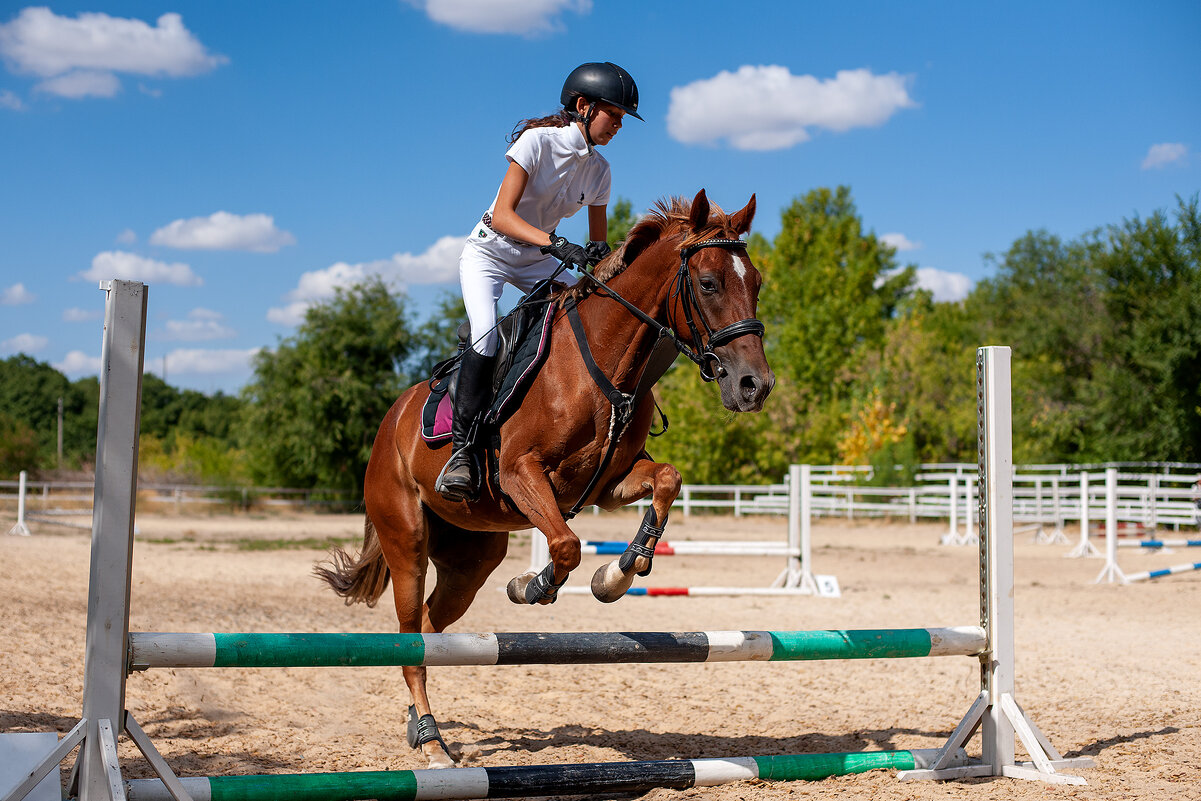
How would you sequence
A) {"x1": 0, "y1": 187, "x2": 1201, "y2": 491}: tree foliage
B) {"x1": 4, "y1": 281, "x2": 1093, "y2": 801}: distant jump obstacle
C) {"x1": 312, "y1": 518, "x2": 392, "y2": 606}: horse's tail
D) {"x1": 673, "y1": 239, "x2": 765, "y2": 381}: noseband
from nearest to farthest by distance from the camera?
{"x1": 4, "y1": 281, "x2": 1093, "y2": 801}: distant jump obstacle, {"x1": 673, "y1": 239, "x2": 765, "y2": 381}: noseband, {"x1": 312, "y1": 518, "x2": 392, "y2": 606}: horse's tail, {"x1": 0, "y1": 187, "x2": 1201, "y2": 491}: tree foliage

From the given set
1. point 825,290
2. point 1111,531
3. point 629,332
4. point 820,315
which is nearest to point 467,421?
point 629,332

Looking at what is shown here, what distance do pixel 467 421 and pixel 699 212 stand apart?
1.40 metres

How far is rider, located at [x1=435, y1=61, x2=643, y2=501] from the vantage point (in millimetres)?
4227

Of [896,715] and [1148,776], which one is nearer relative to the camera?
[1148,776]

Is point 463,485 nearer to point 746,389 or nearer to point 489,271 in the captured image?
point 489,271

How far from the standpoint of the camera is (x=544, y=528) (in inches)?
151

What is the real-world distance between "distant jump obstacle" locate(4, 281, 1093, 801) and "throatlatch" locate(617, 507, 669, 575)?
27 centimetres

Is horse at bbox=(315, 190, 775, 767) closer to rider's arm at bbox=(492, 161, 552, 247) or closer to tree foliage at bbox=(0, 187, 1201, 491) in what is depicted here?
rider's arm at bbox=(492, 161, 552, 247)

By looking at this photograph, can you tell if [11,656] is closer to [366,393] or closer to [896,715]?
[896,715]

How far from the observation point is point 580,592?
11.8 m

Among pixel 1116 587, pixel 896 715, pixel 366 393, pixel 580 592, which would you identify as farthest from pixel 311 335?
pixel 896 715

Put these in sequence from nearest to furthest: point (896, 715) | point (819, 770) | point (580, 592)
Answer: point (819, 770) < point (896, 715) < point (580, 592)

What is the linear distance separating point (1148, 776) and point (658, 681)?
3.49 metres

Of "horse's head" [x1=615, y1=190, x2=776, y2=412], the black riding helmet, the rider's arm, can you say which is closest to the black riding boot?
the rider's arm
